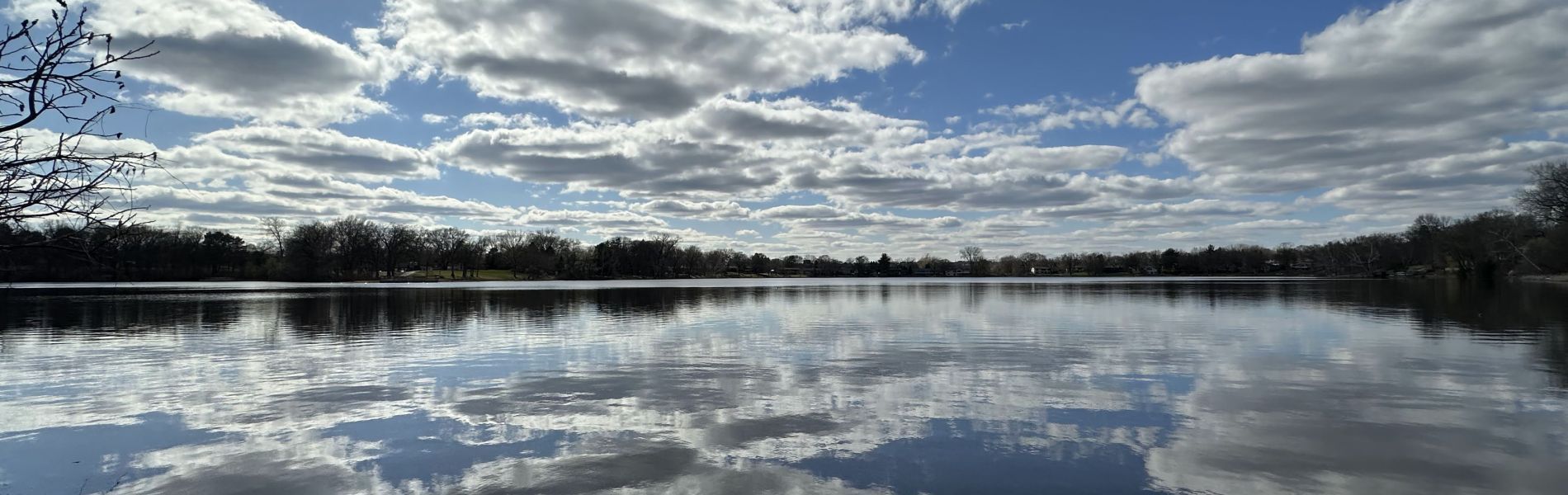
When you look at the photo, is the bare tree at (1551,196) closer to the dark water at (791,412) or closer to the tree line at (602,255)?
the tree line at (602,255)

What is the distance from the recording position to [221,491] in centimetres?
641

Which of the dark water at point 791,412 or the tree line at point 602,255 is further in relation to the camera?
the tree line at point 602,255

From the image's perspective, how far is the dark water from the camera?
22.3ft

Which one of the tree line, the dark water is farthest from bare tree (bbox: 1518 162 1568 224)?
the dark water

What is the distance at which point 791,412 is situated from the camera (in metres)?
9.66

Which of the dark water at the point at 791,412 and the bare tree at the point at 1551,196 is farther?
the bare tree at the point at 1551,196

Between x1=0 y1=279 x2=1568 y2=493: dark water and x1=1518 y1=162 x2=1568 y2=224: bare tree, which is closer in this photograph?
x1=0 y1=279 x2=1568 y2=493: dark water

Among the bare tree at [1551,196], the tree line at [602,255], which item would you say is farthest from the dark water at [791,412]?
the bare tree at [1551,196]

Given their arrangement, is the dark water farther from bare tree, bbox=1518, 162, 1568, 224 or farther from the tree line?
bare tree, bbox=1518, 162, 1568, 224

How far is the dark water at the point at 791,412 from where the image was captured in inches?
267

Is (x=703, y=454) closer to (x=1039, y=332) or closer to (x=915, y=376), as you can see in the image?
(x=915, y=376)

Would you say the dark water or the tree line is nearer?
the dark water

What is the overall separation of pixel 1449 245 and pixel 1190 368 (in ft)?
341

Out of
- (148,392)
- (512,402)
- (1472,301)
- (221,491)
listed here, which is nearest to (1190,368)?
(512,402)
